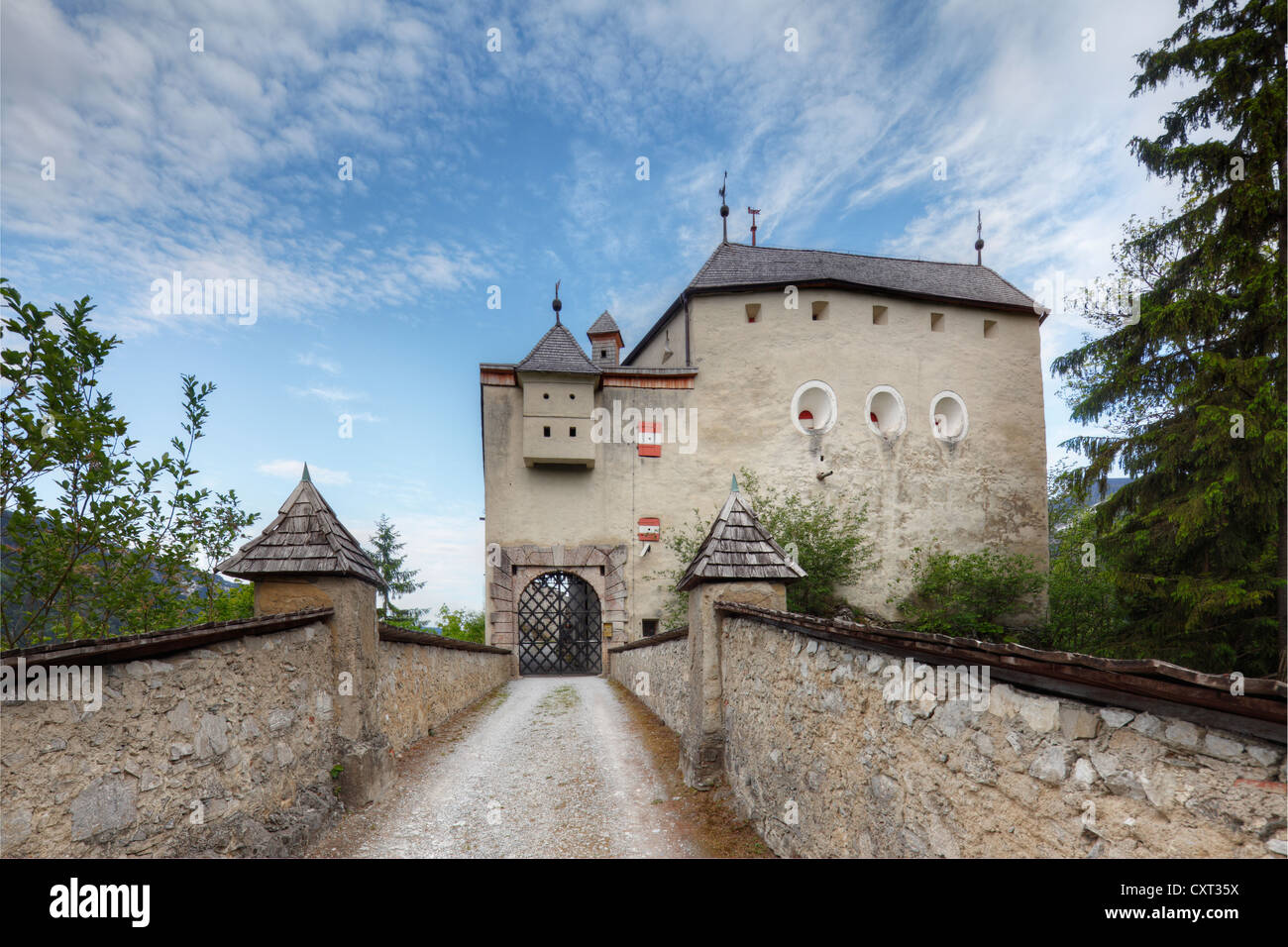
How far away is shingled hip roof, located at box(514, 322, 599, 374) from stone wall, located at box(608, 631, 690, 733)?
6.89 metres

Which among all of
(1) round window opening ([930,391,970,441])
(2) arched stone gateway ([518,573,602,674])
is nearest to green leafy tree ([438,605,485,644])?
(2) arched stone gateway ([518,573,602,674])

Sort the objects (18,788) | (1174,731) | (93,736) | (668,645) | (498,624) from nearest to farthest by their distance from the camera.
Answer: (1174,731), (18,788), (93,736), (668,645), (498,624)

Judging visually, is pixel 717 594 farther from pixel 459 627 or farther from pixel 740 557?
pixel 459 627

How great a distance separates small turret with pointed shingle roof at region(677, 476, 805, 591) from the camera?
5090mm

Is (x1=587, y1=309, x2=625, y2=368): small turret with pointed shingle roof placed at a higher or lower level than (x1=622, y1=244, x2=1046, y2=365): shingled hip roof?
lower

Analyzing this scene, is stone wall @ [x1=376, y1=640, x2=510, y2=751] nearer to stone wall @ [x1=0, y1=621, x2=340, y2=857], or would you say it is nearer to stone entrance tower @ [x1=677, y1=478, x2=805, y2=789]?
stone wall @ [x1=0, y1=621, x2=340, y2=857]

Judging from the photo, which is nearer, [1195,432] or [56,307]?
[56,307]

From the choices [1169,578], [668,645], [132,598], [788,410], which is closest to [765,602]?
[668,645]

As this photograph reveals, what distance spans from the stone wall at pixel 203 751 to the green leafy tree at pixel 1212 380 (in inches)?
405

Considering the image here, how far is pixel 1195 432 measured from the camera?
8820mm

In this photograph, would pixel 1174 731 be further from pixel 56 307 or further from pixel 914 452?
pixel 914 452

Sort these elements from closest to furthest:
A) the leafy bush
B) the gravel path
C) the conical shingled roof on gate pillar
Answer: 1. the gravel path
2. the conical shingled roof on gate pillar
3. the leafy bush

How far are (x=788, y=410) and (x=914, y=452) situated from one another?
384 centimetres

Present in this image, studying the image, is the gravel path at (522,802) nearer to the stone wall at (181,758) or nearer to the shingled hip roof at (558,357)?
the stone wall at (181,758)
